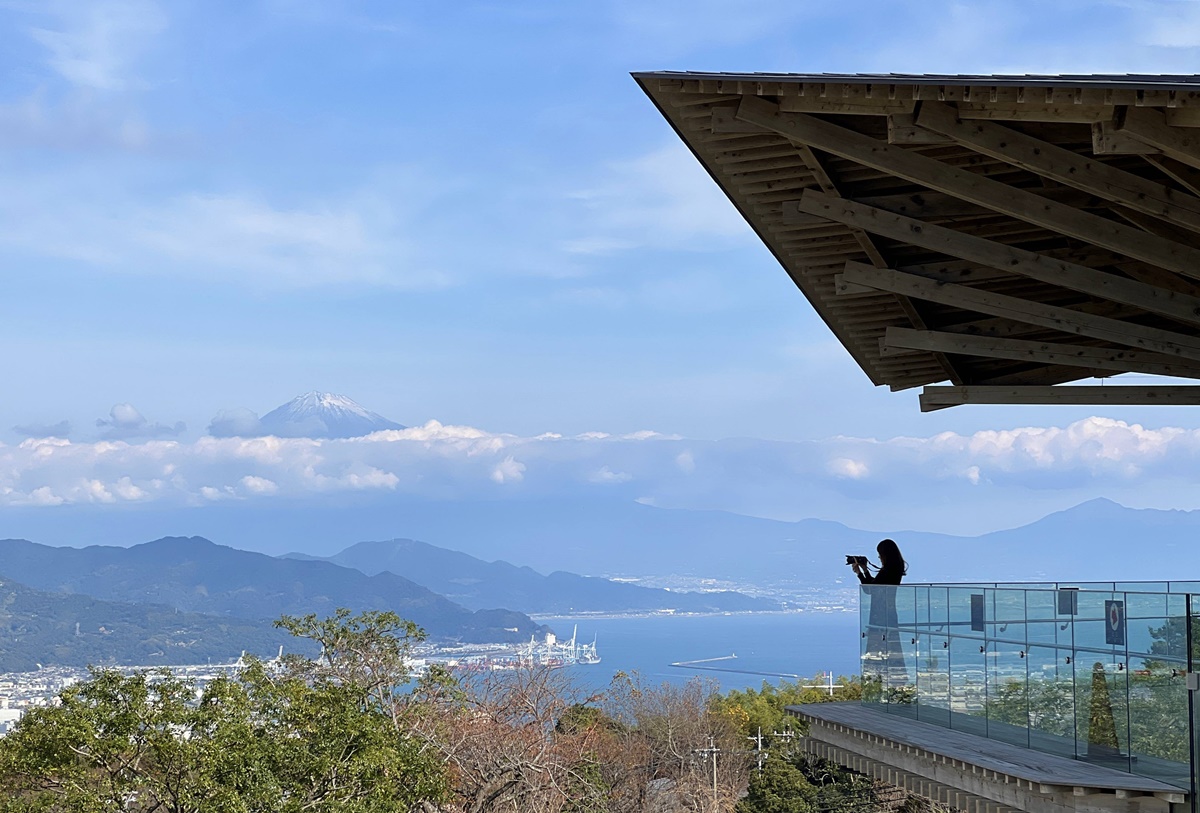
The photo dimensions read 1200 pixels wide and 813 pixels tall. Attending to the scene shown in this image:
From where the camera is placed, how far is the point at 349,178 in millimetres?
158250

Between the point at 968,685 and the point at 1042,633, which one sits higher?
the point at 1042,633

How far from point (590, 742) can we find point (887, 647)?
71.2 feet

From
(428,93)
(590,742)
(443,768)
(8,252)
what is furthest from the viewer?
(8,252)

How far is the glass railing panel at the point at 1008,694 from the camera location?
30.5 feet

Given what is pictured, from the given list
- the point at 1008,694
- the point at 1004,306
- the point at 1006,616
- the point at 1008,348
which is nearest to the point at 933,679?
the point at 1008,694

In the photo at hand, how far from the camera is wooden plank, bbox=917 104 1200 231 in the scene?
668 cm

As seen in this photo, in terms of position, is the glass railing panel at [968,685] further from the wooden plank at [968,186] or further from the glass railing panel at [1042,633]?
the wooden plank at [968,186]

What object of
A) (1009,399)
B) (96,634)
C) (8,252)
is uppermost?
(8,252)

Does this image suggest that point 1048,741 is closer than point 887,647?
Yes

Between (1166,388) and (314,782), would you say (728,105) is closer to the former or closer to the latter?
(1166,388)

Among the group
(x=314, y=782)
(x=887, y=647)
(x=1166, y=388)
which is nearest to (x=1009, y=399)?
(x=1166, y=388)

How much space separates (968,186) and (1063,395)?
16.9ft

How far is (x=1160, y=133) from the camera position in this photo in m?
6.04

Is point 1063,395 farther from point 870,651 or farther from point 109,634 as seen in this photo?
point 109,634
